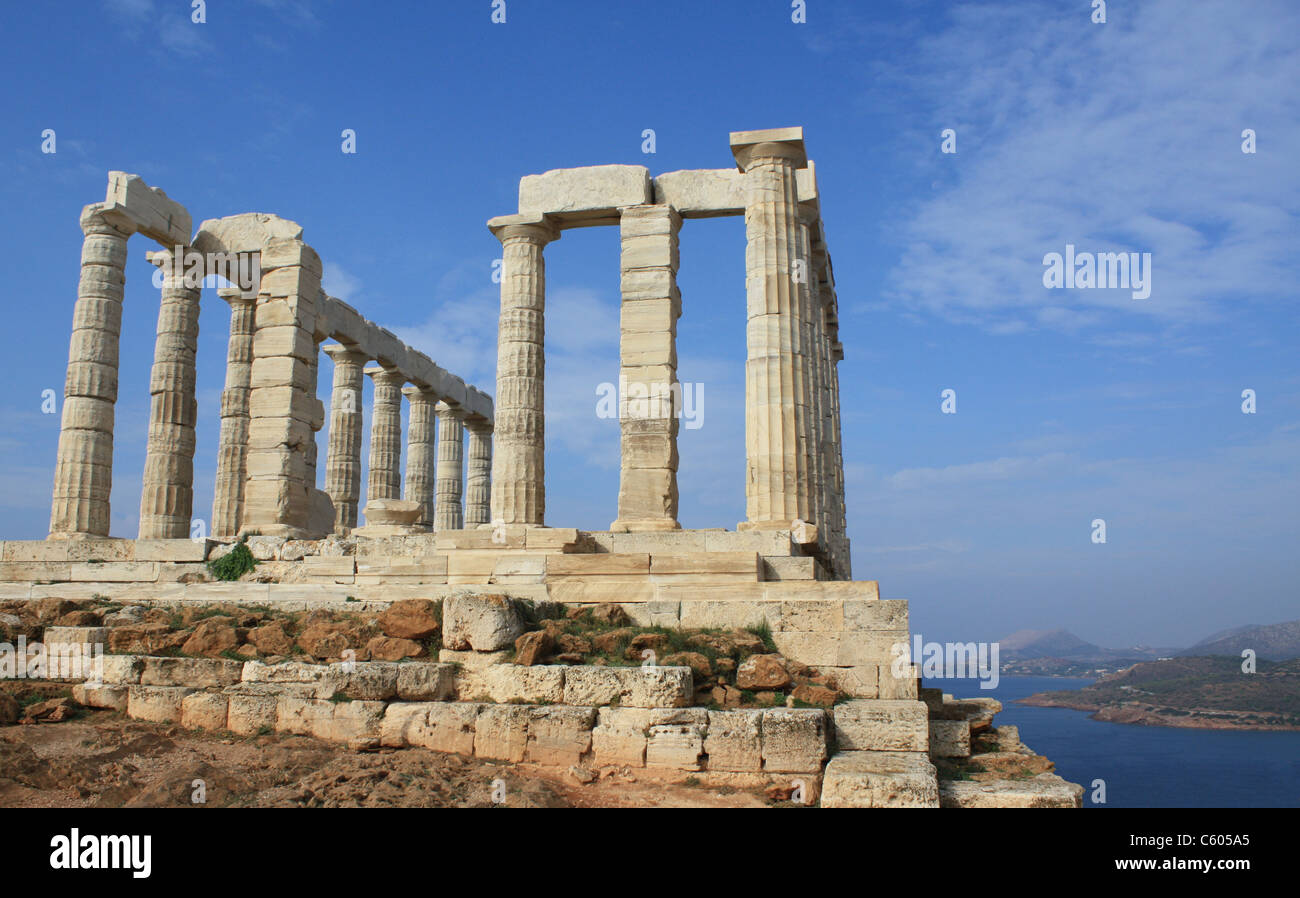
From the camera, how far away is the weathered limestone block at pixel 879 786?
8070mm

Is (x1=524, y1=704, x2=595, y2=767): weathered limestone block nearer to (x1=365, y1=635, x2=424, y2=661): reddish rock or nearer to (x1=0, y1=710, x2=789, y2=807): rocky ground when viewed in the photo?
(x1=0, y1=710, x2=789, y2=807): rocky ground

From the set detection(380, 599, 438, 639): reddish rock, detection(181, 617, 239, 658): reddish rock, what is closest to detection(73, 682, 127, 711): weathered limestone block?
detection(181, 617, 239, 658): reddish rock

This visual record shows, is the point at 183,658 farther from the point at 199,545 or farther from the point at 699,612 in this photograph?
the point at 199,545

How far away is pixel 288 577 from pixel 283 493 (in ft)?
14.3

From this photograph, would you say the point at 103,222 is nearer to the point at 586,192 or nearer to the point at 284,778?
the point at 586,192

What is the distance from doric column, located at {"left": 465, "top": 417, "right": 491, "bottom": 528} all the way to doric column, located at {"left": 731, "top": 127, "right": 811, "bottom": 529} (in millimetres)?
20534

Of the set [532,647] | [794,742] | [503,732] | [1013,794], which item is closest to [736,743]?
[794,742]

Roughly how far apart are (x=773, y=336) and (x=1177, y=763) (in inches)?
1558

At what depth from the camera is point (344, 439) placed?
102 ft

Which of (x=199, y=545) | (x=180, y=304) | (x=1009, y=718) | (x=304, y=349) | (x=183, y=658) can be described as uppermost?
(x=180, y=304)

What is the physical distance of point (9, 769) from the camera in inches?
349

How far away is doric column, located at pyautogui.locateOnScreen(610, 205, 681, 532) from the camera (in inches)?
752
